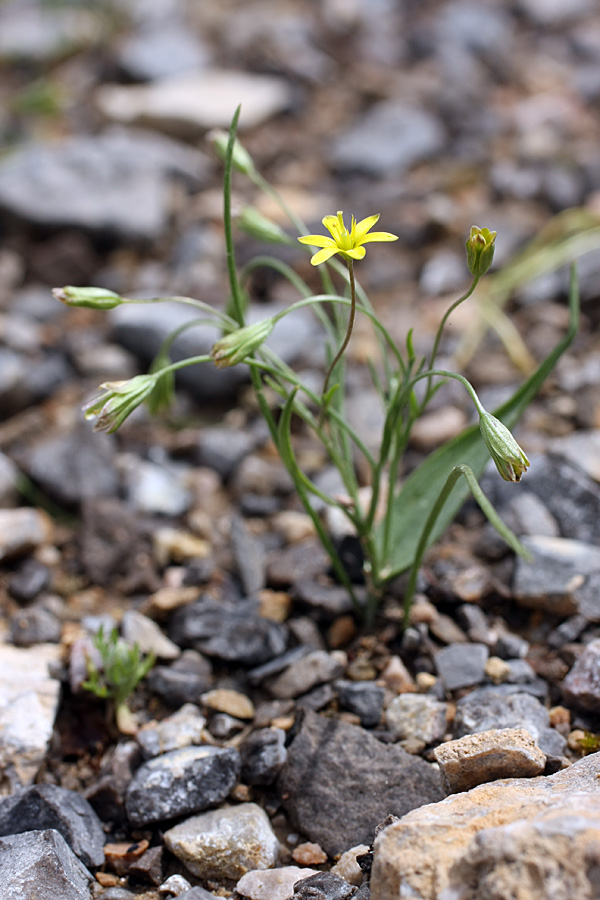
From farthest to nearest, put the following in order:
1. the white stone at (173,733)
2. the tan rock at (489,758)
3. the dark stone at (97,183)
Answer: the dark stone at (97,183) → the white stone at (173,733) → the tan rock at (489,758)

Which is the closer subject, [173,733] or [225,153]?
[173,733]

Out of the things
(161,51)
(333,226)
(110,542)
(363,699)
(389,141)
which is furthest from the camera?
(161,51)

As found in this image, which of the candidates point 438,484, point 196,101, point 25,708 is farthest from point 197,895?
point 196,101

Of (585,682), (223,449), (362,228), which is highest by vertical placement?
(362,228)

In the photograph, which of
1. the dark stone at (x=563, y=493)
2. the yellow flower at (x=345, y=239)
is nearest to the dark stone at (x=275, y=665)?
the dark stone at (x=563, y=493)

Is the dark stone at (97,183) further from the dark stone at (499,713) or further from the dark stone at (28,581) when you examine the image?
the dark stone at (499,713)

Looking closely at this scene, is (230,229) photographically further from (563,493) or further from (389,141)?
(389,141)
